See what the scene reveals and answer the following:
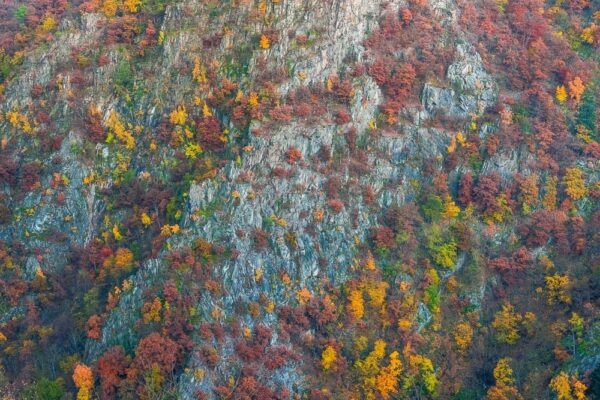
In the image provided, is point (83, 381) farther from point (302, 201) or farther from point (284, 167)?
point (284, 167)

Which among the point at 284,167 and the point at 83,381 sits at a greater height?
the point at 284,167

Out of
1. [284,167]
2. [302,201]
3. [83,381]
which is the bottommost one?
[83,381]

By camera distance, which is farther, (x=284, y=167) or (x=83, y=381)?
(x=284, y=167)

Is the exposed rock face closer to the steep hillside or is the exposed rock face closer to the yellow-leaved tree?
the steep hillside

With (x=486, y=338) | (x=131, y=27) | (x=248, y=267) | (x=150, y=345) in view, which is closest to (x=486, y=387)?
(x=486, y=338)

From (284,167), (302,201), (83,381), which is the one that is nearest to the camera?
(83,381)

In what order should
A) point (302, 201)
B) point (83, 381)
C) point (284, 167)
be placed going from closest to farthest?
1. point (83, 381)
2. point (302, 201)
3. point (284, 167)

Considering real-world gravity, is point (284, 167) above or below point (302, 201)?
above

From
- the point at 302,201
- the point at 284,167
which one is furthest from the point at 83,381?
the point at 284,167
